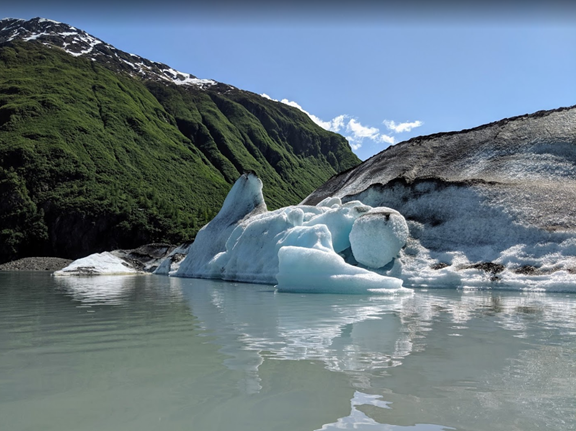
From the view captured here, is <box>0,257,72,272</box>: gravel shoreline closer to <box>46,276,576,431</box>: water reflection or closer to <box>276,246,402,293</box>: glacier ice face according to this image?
<box>276,246,402,293</box>: glacier ice face

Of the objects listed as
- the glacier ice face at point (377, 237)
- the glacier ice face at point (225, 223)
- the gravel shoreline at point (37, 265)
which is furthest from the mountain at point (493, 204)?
the gravel shoreline at point (37, 265)

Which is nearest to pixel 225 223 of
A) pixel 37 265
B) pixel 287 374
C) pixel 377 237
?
pixel 377 237

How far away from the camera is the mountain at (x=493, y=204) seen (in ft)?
64.8

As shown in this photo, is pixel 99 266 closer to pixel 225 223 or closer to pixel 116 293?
pixel 225 223

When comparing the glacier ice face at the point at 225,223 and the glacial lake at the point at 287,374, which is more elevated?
the glacier ice face at the point at 225,223

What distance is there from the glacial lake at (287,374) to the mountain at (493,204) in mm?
11546

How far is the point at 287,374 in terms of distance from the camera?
15.6 feet

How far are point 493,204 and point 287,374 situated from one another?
2155 centimetres

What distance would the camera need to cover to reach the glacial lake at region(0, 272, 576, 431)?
11.6ft

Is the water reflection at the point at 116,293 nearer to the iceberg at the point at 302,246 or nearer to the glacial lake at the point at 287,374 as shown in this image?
the glacial lake at the point at 287,374

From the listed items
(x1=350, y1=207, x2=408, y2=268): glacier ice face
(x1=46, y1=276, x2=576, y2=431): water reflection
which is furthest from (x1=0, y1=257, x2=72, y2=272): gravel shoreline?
(x1=46, y1=276, x2=576, y2=431): water reflection

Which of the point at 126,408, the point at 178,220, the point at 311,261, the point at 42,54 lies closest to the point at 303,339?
the point at 126,408

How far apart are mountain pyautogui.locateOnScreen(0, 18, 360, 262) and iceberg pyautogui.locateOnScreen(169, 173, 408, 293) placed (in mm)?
49364

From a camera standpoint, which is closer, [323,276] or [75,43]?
[323,276]
